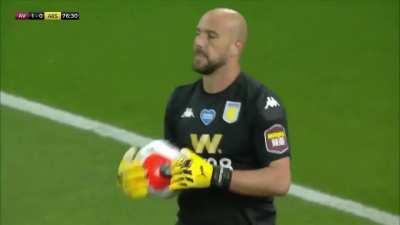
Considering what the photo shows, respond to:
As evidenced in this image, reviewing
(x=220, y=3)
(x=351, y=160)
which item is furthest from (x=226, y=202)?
(x=220, y=3)

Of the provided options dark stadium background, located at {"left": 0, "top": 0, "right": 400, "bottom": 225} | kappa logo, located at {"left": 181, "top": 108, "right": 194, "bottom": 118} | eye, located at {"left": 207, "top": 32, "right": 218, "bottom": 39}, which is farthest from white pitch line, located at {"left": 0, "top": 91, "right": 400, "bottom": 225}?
eye, located at {"left": 207, "top": 32, "right": 218, "bottom": 39}

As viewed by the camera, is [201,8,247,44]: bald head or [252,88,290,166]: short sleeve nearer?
[252,88,290,166]: short sleeve

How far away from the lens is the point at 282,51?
11.2 metres

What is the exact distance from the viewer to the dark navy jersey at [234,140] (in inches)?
174

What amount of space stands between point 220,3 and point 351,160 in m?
4.45

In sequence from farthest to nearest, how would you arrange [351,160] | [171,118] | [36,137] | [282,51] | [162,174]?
[282,51] → [36,137] → [351,160] → [171,118] → [162,174]

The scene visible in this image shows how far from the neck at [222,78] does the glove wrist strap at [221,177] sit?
0.50 m

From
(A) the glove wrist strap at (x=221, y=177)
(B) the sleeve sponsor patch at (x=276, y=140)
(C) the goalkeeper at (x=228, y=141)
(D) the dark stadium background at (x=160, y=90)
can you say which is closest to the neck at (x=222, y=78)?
(C) the goalkeeper at (x=228, y=141)

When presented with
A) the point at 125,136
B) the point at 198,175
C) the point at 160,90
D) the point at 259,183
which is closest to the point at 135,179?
the point at 198,175

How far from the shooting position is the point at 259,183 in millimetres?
4289

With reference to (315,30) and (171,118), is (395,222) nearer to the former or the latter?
(171,118)

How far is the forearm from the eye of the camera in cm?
430

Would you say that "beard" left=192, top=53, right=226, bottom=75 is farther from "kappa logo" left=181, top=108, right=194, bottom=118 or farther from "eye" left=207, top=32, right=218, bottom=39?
"kappa logo" left=181, top=108, right=194, bottom=118

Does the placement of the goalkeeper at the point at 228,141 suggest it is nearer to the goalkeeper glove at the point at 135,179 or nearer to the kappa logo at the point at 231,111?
the kappa logo at the point at 231,111
